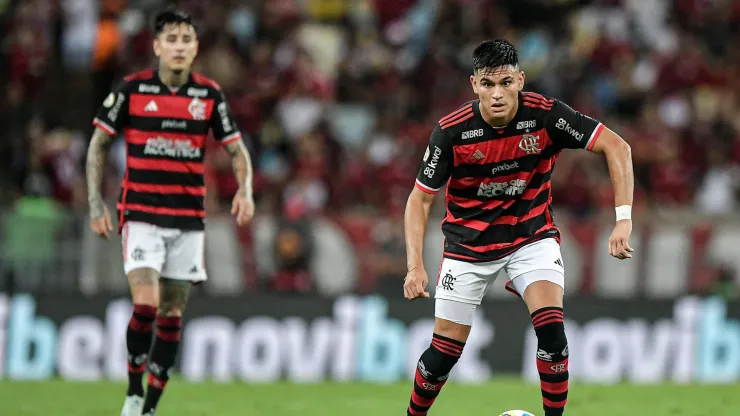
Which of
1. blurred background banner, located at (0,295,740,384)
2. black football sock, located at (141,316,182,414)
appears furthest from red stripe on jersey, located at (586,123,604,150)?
blurred background banner, located at (0,295,740,384)

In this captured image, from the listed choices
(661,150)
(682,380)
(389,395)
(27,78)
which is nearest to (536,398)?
(389,395)

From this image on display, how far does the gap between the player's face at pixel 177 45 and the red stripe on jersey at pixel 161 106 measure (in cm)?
22

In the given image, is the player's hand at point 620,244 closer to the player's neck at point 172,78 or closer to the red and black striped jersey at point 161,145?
the red and black striped jersey at point 161,145

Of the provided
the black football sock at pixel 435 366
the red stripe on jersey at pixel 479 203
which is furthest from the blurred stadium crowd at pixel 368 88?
the black football sock at pixel 435 366

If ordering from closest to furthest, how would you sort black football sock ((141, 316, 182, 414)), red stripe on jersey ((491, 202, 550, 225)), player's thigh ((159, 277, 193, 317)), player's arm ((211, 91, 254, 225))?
red stripe on jersey ((491, 202, 550, 225)) < black football sock ((141, 316, 182, 414)) < player's thigh ((159, 277, 193, 317)) < player's arm ((211, 91, 254, 225))

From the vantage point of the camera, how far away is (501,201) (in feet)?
25.7

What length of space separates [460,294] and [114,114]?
294cm

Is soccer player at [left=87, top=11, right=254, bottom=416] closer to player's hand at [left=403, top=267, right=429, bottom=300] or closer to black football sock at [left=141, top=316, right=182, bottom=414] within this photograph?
black football sock at [left=141, top=316, right=182, bottom=414]

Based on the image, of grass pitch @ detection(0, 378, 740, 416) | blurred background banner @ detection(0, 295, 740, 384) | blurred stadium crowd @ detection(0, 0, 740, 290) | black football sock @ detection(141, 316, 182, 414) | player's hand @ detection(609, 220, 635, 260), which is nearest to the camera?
player's hand @ detection(609, 220, 635, 260)

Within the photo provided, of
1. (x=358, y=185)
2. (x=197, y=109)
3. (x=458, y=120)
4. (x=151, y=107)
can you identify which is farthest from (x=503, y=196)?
(x=358, y=185)

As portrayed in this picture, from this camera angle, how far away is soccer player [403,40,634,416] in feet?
24.8

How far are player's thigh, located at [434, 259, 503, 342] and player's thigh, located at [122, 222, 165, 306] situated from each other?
6.95ft

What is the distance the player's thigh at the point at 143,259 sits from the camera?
8.76 metres

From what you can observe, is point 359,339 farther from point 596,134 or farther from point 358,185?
point 596,134
